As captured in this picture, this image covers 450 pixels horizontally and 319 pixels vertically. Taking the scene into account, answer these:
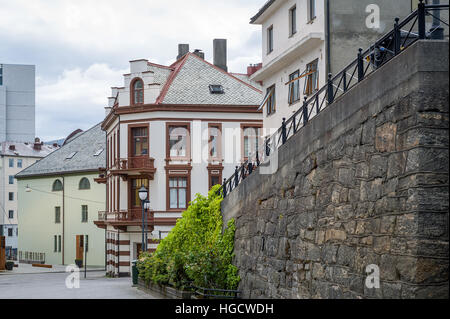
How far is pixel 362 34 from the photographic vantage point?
79.5ft

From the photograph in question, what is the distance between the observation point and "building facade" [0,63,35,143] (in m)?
113

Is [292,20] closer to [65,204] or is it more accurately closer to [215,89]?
[215,89]

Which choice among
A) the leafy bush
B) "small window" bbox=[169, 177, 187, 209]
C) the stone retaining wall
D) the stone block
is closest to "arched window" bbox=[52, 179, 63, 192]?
"small window" bbox=[169, 177, 187, 209]

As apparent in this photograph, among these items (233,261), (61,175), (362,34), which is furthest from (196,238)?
(61,175)

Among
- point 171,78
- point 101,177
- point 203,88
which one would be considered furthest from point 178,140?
Result: point 101,177

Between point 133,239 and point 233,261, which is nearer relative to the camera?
point 233,261

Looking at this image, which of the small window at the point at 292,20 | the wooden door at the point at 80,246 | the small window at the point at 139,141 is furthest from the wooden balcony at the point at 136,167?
Answer: the small window at the point at 292,20

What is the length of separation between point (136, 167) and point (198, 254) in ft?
71.6

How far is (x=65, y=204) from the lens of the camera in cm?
6438

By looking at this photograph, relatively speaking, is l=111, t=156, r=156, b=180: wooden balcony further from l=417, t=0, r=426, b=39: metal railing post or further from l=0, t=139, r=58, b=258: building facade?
l=0, t=139, r=58, b=258: building facade

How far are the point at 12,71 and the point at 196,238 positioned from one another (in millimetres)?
97560

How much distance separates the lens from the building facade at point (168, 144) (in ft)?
136

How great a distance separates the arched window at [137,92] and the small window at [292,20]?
54.3ft
